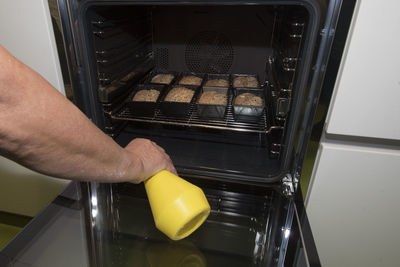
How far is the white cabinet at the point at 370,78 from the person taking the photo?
595mm

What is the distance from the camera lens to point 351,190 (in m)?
0.79

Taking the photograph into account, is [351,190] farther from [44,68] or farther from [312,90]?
[44,68]

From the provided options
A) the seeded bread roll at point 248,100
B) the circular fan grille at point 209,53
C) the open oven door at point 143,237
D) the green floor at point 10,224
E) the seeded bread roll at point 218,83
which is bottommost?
the green floor at point 10,224

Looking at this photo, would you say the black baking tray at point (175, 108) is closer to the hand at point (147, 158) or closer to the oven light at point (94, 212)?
the hand at point (147, 158)

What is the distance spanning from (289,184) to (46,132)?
0.66 meters

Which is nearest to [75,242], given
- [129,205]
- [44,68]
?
[129,205]

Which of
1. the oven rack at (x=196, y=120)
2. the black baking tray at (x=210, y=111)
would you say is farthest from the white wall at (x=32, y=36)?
the black baking tray at (x=210, y=111)

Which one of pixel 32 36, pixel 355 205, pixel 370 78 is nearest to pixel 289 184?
pixel 355 205

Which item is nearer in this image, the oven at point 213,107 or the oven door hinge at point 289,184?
the oven at point 213,107

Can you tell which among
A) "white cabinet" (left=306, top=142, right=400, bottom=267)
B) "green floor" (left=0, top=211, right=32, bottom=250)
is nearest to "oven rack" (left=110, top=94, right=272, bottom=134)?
"white cabinet" (left=306, top=142, right=400, bottom=267)

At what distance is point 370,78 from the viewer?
2.13 feet

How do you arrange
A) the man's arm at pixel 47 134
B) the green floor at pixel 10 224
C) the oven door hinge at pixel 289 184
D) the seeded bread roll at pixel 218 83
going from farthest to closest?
the green floor at pixel 10 224
the seeded bread roll at pixel 218 83
the oven door hinge at pixel 289 184
the man's arm at pixel 47 134

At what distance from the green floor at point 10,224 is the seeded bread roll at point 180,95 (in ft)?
3.86

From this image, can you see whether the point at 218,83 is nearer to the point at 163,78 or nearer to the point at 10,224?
the point at 163,78
